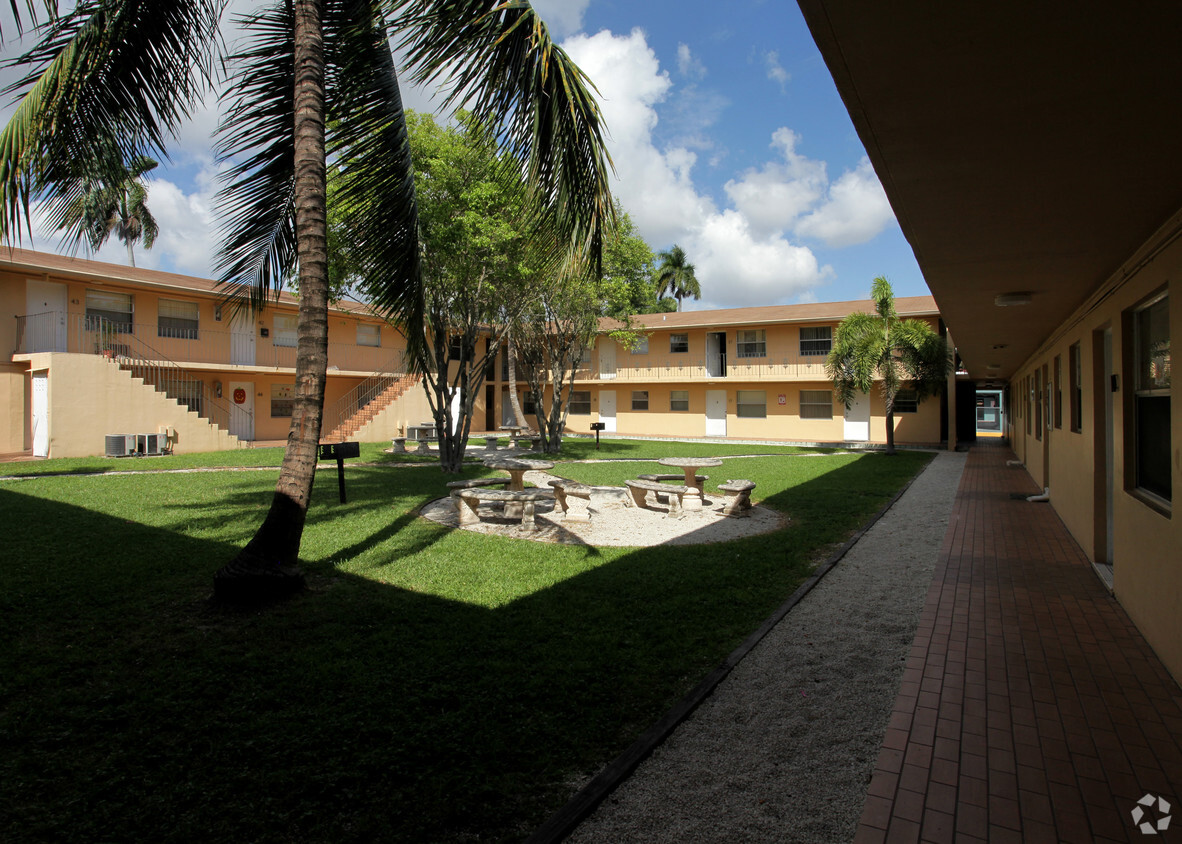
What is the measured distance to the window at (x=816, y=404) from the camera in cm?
2888

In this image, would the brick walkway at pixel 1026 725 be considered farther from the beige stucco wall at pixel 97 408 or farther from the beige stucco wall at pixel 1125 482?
the beige stucco wall at pixel 97 408

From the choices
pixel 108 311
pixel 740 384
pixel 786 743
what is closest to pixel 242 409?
pixel 108 311

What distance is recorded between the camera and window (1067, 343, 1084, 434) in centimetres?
816

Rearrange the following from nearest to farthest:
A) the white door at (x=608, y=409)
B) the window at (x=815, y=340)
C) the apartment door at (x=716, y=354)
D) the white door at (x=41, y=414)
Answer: the white door at (x=41, y=414) → the window at (x=815, y=340) → the apartment door at (x=716, y=354) → the white door at (x=608, y=409)

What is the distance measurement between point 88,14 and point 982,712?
7.55 meters

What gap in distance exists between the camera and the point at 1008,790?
295 cm

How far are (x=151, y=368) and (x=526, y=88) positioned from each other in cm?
2064

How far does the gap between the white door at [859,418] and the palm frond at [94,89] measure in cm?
2721

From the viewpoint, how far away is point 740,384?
100 feet

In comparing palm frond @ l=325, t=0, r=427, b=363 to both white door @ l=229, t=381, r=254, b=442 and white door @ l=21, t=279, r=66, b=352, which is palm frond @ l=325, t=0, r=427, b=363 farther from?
white door @ l=229, t=381, r=254, b=442

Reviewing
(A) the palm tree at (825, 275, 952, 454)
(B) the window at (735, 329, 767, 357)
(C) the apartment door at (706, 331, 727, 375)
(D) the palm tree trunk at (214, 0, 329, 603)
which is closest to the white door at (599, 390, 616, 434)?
(C) the apartment door at (706, 331, 727, 375)

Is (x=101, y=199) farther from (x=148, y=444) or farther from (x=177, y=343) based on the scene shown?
(x=177, y=343)

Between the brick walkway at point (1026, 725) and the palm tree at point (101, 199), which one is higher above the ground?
the palm tree at point (101, 199)

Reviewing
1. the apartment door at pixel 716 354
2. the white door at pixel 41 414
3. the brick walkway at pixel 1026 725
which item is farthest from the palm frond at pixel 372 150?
the apartment door at pixel 716 354
